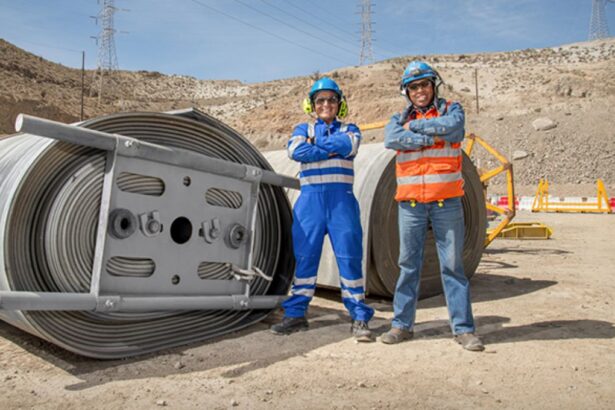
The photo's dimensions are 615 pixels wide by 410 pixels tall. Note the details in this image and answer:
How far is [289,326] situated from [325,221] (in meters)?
0.92

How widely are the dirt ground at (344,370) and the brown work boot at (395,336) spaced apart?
77mm

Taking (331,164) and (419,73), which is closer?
(419,73)

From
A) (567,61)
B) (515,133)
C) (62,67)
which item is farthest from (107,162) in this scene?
(567,61)

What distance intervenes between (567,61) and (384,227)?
Answer: 6814cm

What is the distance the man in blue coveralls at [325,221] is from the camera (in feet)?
15.0

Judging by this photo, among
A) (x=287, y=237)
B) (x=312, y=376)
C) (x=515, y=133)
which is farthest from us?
(x=515, y=133)

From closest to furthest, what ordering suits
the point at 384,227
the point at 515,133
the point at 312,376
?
1. the point at 312,376
2. the point at 384,227
3. the point at 515,133

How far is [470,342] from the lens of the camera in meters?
4.11

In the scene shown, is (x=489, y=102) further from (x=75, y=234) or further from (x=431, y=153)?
(x=75, y=234)

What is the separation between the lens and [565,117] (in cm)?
4291

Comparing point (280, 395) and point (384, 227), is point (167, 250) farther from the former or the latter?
point (384, 227)

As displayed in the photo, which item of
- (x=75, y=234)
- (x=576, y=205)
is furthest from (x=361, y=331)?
(x=576, y=205)

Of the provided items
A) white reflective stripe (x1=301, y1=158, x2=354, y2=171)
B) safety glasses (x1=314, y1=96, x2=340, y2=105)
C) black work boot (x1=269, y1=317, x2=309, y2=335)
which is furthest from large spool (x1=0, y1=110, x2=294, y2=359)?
safety glasses (x1=314, y1=96, x2=340, y2=105)

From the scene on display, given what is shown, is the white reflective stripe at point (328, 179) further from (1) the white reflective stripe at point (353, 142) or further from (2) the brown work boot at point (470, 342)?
(2) the brown work boot at point (470, 342)
